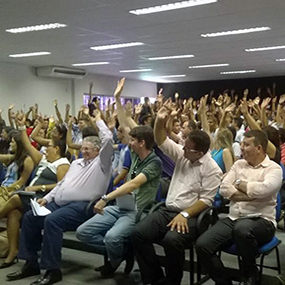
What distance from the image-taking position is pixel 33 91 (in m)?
13.1

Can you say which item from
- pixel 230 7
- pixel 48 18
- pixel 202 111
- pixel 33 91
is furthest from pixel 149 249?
pixel 33 91

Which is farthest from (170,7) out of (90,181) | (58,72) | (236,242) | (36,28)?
(58,72)

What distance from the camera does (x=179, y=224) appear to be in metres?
2.96

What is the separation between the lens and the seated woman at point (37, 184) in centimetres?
397

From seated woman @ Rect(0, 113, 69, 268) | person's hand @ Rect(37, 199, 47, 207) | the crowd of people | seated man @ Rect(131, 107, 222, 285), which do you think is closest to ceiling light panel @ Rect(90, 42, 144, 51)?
the crowd of people

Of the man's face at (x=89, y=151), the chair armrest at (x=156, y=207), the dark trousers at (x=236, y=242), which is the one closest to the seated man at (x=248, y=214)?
the dark trousers at (x=236, y=242)

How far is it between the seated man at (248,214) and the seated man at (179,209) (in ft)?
0.48

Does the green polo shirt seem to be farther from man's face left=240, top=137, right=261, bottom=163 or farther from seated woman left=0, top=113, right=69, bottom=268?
seated woman left=0, top=113, right=69, bottom=268

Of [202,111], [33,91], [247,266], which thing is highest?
[33,91]

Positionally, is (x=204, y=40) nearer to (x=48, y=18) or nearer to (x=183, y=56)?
(x=183, y=56)

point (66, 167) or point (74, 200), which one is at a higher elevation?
point (66, 167)

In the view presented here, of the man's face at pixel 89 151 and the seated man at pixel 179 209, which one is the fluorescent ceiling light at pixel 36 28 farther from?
the seated man at pixel 179 209

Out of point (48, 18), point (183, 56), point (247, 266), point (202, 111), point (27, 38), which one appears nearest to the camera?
point (247, 266)

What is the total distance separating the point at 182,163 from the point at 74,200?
108 cm
